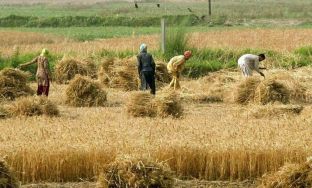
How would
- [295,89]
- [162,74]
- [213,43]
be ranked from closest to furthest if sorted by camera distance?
[295,89] → [162,74] → [213,43]

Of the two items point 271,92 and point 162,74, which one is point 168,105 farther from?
point 162,74

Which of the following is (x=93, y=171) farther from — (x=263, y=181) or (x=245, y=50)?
(x=245, y=50)

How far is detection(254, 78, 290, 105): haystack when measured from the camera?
19062 mm

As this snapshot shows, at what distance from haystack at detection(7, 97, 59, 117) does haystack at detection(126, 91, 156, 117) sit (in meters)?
1.66

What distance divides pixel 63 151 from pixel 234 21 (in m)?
54.7

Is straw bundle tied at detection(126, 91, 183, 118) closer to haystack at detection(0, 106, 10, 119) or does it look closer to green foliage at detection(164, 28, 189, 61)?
haystack at detection(0, 106, 10, 119)

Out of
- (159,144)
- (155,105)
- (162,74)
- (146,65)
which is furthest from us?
(162,74)

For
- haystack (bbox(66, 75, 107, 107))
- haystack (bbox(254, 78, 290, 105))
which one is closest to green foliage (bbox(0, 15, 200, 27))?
haystack (bbox(66, 75, 107, 107))

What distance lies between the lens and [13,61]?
2622 centimetres

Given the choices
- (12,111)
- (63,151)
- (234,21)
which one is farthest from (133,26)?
(63,151)

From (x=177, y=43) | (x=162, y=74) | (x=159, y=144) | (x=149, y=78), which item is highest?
(x=177, y=43)

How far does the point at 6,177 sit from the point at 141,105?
7291mm

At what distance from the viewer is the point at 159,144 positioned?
12.6 m

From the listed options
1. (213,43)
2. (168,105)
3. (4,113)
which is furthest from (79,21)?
(168,105)
